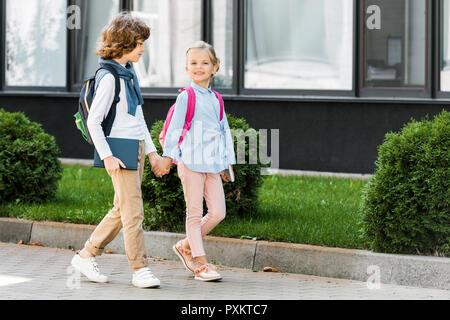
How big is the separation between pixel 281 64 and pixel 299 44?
407 mm

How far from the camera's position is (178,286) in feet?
20.8

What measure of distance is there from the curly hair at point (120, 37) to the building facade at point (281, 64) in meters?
6.51

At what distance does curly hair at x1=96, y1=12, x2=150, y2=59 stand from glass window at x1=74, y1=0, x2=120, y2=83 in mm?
8467

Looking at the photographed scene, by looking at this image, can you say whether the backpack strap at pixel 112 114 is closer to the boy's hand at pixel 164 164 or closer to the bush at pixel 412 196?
the boy's hand at pixel 164 164

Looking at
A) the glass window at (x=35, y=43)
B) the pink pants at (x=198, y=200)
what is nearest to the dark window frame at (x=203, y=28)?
the glass window at (x=35, y=43)

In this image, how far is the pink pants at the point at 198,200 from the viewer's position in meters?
6.41

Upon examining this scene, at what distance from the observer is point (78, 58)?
48.8ft

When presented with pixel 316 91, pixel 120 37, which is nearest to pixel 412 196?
pixel 120 37

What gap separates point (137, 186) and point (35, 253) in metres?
2.04

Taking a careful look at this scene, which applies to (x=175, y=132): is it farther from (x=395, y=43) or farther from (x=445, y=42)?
(x=445, y=42)

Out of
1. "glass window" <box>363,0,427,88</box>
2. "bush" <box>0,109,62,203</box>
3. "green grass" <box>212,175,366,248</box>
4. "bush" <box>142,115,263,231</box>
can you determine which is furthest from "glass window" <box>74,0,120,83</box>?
"bush" <box>142,115,263,231</box>

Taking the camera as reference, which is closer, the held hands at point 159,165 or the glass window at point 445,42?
the held hands at point 159,165

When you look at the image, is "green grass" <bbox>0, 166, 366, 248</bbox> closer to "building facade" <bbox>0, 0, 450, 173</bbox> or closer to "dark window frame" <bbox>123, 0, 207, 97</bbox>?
"building facade" <bbox>0, 0, 450, 173</bbox>

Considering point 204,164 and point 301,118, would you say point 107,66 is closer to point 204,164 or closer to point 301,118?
point 204,164
